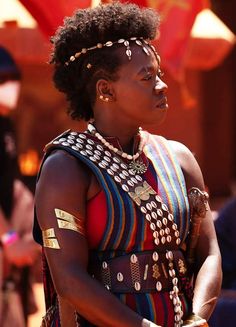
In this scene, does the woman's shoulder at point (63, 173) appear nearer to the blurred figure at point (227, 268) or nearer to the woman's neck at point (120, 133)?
the woman's neck at point (120, 133)

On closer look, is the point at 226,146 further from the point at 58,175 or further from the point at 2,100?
the point at 58,175

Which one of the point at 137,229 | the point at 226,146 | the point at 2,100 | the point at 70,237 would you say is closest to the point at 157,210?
the point at 137,229

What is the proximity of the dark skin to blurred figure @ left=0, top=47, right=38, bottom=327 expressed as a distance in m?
2.95

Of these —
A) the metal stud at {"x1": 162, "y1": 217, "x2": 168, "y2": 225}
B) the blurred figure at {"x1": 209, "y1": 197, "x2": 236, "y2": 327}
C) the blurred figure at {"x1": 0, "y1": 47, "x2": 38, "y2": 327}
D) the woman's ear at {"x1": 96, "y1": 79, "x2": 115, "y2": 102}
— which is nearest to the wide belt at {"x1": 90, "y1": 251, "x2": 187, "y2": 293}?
the metal stud at {"x1": 162, "y1": 217, "x2": 168, "y2": 225}

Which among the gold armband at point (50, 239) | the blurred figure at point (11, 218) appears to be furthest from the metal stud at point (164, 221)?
the blurred figure at point (11, 218)

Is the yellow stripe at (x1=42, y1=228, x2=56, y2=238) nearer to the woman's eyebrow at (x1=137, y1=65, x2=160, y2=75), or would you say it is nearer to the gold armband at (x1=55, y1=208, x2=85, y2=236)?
the gold armband at (x1=55, y1=208, x2=85, y2=236)

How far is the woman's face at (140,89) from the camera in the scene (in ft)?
11.1

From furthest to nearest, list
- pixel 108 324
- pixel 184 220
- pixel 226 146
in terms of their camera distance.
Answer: pixel 226 146 < pixel 184 220 < pixel 108 324

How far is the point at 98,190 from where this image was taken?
3.33 meters

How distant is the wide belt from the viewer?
10.9 feet

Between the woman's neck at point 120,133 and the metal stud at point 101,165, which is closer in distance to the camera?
the metal stud at point 101,165

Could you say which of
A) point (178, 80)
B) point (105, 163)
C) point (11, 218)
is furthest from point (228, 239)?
point (105, 163)

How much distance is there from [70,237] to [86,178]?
20 cm

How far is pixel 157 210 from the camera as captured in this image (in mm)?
3389
